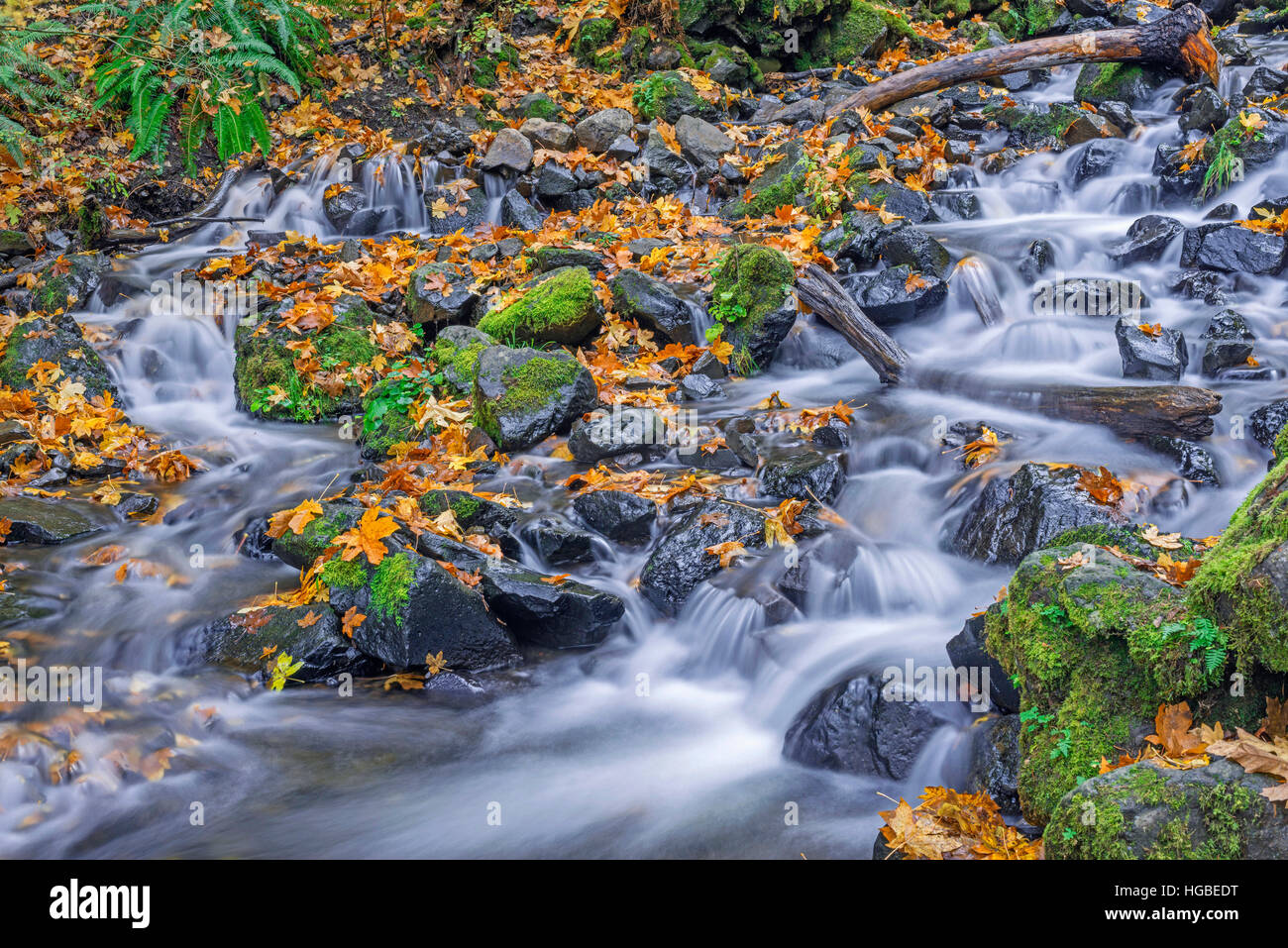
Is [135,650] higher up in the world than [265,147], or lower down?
lower down

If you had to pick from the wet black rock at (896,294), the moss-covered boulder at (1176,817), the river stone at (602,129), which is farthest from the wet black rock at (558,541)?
the river stone at (602,129)

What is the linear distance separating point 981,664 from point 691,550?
2.04m

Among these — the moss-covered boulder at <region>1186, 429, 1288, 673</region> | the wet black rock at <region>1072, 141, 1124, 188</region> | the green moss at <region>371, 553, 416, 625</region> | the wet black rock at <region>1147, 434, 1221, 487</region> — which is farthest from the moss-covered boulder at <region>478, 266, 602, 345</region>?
the wet black rock at <region>1072, 141, 1124, 188</region>

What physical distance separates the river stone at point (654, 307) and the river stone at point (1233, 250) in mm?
4986

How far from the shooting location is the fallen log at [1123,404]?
5.63 meters

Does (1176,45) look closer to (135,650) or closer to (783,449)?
(783,449)

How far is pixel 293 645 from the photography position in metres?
4.75

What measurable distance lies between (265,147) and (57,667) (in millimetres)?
8999

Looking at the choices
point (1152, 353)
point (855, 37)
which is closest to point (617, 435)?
point (1152, 353)

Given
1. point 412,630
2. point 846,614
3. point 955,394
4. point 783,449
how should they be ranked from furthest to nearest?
point 955,394 < point 783,449 < point 846,614 < point 412,630

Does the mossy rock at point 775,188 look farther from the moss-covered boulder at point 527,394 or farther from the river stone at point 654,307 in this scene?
the moss-covered boulder at point 527,394
